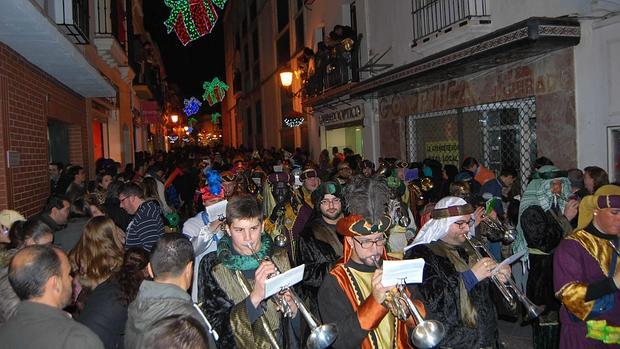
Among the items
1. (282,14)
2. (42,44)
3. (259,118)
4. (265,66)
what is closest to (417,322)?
(42,44)

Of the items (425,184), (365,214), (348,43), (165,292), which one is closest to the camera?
(165,292)

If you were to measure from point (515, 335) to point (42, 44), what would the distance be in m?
6.90

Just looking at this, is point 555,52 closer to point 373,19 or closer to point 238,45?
point 373,19

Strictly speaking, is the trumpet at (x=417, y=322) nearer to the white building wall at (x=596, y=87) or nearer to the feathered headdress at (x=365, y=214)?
the feathered headdress at (x=365, y=214)

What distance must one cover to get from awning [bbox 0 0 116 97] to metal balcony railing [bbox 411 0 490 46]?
22.5 feet

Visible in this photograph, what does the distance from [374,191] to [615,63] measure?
572 centimetres

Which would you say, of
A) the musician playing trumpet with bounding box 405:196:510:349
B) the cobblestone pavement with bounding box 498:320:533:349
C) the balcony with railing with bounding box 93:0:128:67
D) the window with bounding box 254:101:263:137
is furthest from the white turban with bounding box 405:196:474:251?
the window with bounding box 254:101:263:137

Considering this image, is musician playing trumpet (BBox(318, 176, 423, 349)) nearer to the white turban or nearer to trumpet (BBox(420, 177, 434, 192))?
the white turban

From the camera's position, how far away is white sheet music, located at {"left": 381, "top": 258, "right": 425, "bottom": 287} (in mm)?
3076

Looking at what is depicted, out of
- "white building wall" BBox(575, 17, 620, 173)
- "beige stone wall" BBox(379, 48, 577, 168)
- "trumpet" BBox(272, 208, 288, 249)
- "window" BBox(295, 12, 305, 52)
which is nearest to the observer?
"trumpet" BBox(272, 208, 288, 249)

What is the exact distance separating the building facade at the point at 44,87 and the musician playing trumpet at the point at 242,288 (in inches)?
129

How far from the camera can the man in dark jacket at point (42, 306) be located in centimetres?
268

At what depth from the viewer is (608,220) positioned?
4.21 meters

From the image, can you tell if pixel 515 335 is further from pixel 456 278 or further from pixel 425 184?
pixel 425 184
